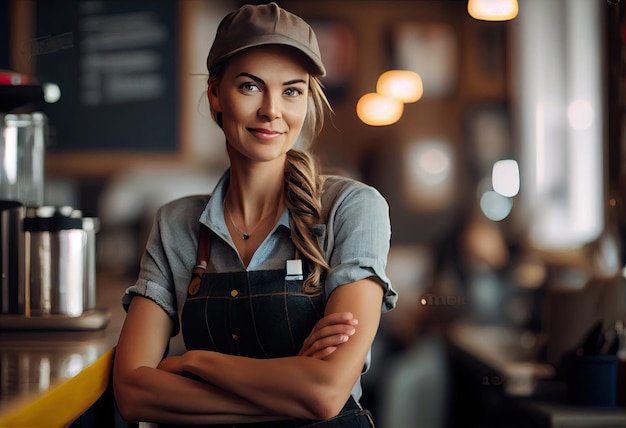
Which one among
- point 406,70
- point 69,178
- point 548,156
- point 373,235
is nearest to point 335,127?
point 406,70

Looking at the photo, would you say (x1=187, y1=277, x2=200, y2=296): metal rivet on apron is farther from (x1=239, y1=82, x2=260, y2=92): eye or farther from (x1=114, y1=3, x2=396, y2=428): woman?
(x1=239, y1=82, x2=260, y2=92): eye

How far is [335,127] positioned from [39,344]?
82cm

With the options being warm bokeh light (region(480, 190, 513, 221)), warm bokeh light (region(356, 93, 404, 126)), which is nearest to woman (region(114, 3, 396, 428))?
warm bokeh light (region(356, 93, 404, 126))

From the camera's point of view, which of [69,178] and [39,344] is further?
[69,178]

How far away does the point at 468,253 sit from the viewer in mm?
1753

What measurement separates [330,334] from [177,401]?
0.32 m

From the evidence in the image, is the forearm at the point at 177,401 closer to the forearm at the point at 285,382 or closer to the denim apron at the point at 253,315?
the forearm at the point at 285,382

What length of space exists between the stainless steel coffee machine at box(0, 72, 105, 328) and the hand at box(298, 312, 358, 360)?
0.58 meters

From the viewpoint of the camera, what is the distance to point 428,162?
1.76 meters

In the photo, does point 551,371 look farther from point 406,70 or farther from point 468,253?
point 406,70

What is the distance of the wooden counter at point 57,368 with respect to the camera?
107 centimetres

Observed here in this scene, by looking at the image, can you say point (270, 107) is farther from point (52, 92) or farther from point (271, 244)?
point (52, 92)

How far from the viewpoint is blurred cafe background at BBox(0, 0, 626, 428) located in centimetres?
174

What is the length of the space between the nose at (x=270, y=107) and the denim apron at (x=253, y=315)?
326 mm
